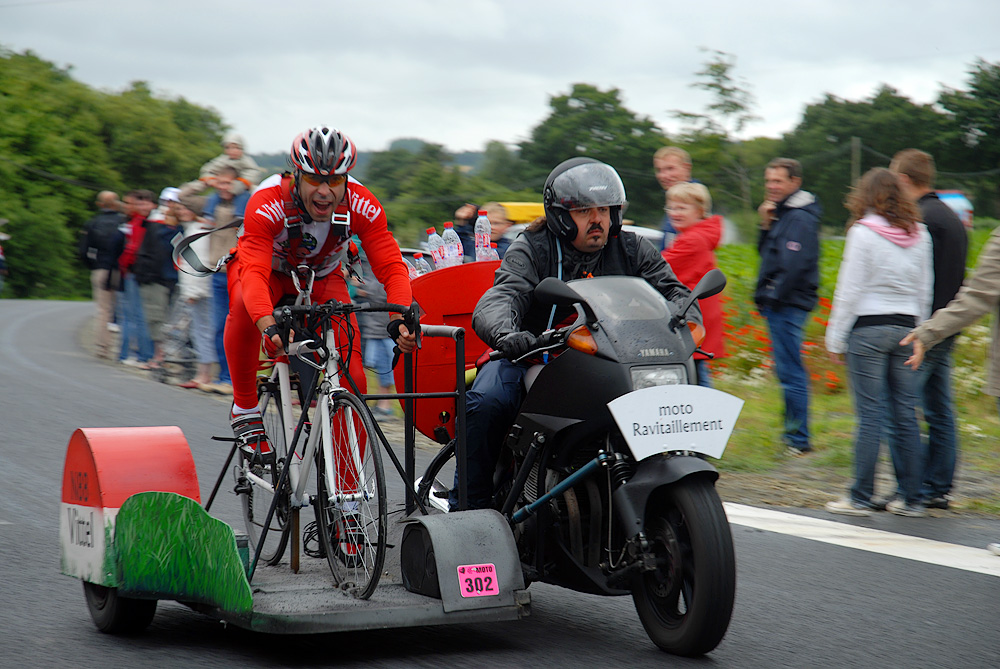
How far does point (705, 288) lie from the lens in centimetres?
426

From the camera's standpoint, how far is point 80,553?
4.52 metres

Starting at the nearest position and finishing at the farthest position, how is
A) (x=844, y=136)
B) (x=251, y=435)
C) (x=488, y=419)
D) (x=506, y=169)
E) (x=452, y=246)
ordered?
1. (x=488, y=419)
2. (x=251, y=435)
3. (x=452, y=246)
4. (x=844, y=136)
5. (x=506, y=169)

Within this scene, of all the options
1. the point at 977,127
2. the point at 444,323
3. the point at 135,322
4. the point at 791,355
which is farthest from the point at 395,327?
the point at 977,127

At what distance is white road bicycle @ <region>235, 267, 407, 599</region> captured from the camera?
416cm

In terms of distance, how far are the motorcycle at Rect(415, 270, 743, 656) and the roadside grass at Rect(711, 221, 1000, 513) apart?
13.0 ft

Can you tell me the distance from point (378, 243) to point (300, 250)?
36 centimetres

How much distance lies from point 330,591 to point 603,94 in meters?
66.4

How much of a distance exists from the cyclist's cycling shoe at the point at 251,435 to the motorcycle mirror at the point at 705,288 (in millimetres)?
2129

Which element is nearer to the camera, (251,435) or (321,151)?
(321,151)

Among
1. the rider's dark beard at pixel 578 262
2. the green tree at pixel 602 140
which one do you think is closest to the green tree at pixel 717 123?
the rider's dark beard at pixel 578 262

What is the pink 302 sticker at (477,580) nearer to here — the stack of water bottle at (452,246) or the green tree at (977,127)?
the stack of water bottle at (452,246)

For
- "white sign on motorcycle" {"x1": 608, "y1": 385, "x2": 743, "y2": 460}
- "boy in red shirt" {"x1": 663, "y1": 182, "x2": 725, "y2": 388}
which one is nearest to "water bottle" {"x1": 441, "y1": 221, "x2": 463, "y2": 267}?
"white sign on motorcycle" {"x1": 608, "y1": 385, "x2": 743, "y2": 460}

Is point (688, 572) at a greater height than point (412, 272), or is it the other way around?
point (412, 272)

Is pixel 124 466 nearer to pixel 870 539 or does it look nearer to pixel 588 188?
pixel 588 188
